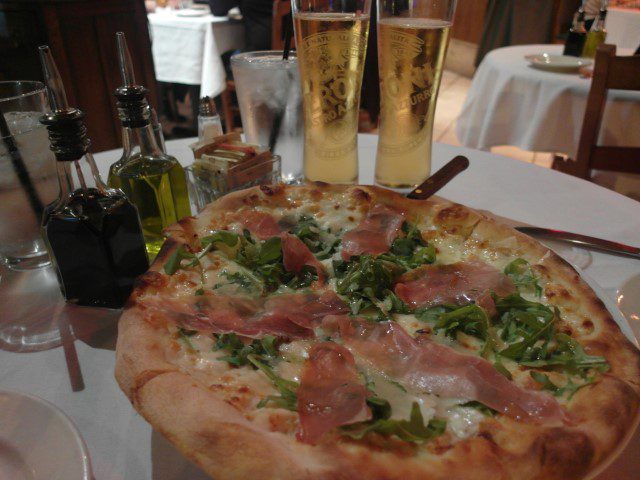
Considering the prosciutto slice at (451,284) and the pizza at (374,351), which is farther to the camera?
the prosciutto slice at (451,284)

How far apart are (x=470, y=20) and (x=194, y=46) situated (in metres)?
4.34

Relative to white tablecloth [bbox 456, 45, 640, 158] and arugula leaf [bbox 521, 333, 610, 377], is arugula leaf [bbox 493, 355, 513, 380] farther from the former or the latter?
white tablecloth [bbox 456, 45, 640, 158]

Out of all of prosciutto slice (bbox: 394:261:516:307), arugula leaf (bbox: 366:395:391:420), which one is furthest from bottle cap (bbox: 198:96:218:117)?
arugula leaf (bbox: 366:395:391:420)

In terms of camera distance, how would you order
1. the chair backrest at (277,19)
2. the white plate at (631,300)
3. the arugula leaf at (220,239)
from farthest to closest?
the chair backrest at (277,19), the arugula leaf at (220,239), the white plate at (631,300)

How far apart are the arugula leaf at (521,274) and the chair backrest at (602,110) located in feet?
4.46

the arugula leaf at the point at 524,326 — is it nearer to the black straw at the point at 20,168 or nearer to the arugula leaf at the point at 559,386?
the arugula leaf at the point at 559,386

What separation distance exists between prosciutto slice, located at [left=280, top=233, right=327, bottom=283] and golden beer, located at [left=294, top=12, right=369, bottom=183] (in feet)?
1.32

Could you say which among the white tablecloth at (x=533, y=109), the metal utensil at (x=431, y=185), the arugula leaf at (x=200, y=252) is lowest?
the white tablecloth at (x=533, y=109)

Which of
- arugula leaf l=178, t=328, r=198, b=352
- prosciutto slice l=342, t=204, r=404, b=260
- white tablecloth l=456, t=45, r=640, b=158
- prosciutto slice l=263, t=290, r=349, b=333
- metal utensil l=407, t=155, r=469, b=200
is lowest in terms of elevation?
white tablecloth l=456, t=45, r=640, b=158

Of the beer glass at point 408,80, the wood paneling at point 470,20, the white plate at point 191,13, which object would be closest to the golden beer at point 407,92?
the beer glass at point 408,80

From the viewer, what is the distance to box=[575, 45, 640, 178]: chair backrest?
188 centimetres

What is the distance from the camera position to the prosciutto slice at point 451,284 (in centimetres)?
82

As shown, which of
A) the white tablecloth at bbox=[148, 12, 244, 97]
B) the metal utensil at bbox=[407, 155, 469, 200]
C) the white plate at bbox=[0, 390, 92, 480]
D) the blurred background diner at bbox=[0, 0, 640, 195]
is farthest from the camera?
the white tablecloth at bbox=[148, 12, 244, 97]

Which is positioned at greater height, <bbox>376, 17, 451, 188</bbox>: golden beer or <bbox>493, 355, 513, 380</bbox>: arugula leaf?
<bbox>376, 17, 451, 188</bbox>: golden beer
